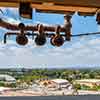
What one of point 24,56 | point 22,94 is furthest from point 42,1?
point 22,94

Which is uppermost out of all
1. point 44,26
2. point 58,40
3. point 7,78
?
point 7,78

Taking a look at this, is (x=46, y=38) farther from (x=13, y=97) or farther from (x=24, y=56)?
(x=13, y=97)

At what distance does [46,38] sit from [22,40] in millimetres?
150

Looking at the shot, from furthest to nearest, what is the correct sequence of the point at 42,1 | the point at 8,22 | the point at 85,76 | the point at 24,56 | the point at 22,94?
the point at 22,94, the point at 24,56, the point at 85,76, the point at 8,22, the point at 42,1

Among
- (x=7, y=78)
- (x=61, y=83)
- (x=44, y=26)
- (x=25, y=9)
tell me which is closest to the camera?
(x=25, y=9)

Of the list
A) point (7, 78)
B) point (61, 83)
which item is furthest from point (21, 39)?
point (61, 83)

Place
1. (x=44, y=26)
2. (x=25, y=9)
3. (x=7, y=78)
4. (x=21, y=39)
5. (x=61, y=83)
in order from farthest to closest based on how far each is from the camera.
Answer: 1. (x=61, y=83)
2. (x=7, y=78)
3. (x=44, y=26)
4. (x=21, y=39)
5. (x=25, y=9)

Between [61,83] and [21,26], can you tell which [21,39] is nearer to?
[21,26]

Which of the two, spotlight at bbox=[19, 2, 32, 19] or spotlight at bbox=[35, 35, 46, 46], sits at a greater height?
spotlight at bbox=[19, 2, 32, 19]

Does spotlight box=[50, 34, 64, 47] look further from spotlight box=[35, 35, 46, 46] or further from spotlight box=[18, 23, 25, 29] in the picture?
spotlight box=[18, 23, 25, 29]

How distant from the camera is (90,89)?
29.1ft

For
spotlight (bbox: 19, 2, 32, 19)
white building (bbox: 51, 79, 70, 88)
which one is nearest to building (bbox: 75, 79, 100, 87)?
white building (bbox: 51, 79, 70, 88)

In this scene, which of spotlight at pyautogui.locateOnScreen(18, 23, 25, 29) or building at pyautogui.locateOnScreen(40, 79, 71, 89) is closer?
spotlight at pyautogui.locateOnScreen(18, 23, 25, 29)

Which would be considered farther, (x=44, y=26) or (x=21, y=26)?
(x=44, y=26)
